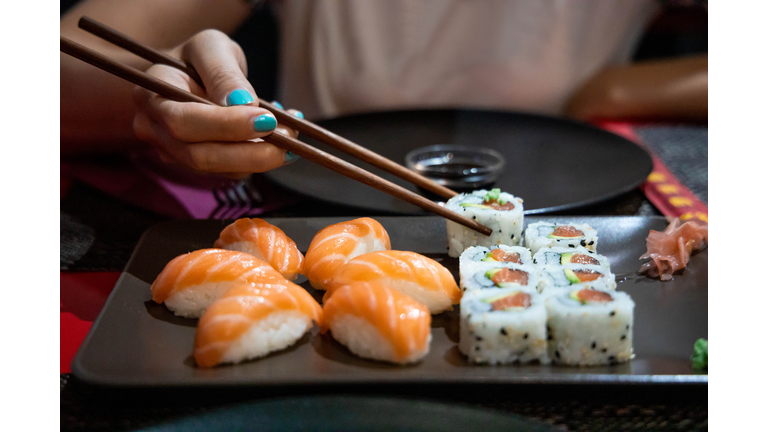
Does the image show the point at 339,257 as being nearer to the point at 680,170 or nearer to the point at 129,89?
the point at 129,89

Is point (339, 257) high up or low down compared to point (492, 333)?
up

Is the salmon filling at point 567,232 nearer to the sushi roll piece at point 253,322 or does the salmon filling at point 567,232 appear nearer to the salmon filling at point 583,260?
the salmon filling at point 583,260

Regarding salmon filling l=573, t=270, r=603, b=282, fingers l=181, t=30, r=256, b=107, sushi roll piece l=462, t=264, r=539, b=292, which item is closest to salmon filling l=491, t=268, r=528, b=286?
sushi roll piece l=462, t=264, r=539, b=292

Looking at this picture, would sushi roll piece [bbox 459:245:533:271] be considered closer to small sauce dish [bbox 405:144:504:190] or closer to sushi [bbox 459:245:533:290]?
sushi [bbox 459:245:533:290]

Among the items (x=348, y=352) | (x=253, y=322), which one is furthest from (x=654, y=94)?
(x=253, y=322)

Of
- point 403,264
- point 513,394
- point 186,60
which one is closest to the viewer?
point 513,394

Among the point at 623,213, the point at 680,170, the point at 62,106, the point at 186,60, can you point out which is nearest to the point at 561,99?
the point at 680,170

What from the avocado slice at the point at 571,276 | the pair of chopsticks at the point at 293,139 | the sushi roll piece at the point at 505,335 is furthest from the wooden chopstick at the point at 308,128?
the sushi roll piece at the point at 505,335

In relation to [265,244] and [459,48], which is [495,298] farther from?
[459,48]
